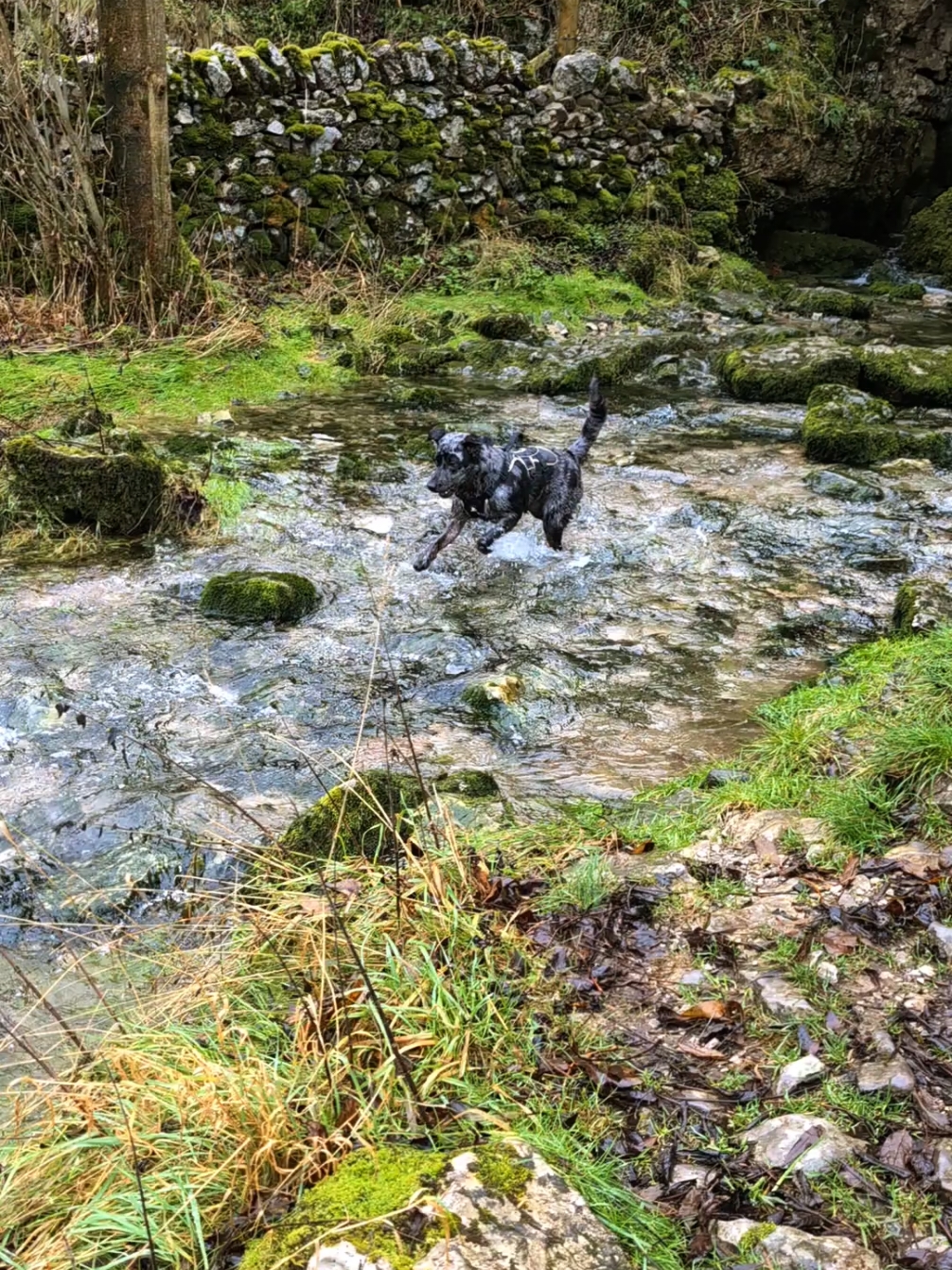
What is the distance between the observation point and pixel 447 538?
23.4 ft

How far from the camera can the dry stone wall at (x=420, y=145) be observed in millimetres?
12844

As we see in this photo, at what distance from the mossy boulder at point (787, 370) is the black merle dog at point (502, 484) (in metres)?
4.03

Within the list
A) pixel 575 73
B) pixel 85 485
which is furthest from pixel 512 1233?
pixel 575 73

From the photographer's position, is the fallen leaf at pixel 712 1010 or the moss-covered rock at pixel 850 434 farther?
the moss-covered rock at pixel 850 434

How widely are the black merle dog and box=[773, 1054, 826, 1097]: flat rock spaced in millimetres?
4925

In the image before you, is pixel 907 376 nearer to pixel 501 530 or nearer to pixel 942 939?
pixel 501 530

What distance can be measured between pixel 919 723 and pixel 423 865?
80.4 inches

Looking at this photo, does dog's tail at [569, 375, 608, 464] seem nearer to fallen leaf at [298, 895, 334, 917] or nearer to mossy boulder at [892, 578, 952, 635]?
mossy boulder at [892, 578, 952, 635]

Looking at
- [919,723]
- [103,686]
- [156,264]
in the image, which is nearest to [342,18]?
[156,264]

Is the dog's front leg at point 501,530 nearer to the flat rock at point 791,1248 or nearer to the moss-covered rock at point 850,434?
the moss-covered rock at point 850,434

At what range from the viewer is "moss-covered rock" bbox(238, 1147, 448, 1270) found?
2.00 meters

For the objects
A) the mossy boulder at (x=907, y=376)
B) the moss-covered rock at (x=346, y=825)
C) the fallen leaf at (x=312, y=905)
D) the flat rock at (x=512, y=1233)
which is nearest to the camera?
the flat rock at (x=512, y=1233)

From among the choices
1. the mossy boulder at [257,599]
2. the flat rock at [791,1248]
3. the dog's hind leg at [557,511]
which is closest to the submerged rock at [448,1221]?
the flat rock at [791,1248]

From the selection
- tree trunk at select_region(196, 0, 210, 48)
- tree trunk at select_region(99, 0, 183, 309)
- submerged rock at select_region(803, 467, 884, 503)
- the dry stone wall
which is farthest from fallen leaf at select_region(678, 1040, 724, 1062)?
tree trunk at select_region(196, 0, 210, 48)
